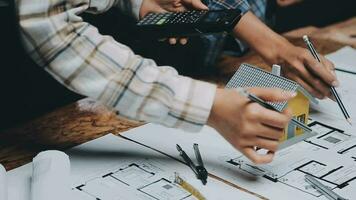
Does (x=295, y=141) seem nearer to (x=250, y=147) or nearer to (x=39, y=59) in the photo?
(x=250, y=147)

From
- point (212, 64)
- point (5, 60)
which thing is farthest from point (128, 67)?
point (212, 64)

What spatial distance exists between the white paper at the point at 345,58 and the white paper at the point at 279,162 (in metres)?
0.36

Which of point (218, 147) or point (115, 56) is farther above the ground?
point (115, 56)

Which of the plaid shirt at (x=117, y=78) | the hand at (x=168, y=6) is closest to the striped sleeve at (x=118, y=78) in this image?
the plaid shirt at (x=117, y=78)

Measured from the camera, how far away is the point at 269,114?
0.88m

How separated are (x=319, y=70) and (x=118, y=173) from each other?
1.55 feet

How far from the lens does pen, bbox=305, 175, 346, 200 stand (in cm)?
88

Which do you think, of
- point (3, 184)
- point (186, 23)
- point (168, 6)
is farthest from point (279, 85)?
point (3, 184)

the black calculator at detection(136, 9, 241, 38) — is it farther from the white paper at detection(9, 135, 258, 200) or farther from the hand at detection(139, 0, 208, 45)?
the white paper at detection(9, 135, 258, 200)

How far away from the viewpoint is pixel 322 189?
903mm

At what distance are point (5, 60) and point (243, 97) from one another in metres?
0.54

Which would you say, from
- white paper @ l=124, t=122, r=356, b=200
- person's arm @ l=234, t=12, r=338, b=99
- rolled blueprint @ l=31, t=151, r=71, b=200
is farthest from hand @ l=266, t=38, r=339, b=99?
rolled blueprint @ l=31, t=151, r=71, b=200

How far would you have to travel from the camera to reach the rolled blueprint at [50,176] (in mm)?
851

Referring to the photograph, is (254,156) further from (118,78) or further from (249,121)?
(118,78)
